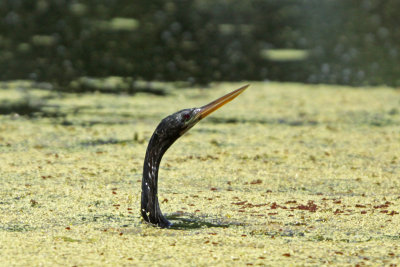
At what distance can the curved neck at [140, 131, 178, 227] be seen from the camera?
4.39 metres

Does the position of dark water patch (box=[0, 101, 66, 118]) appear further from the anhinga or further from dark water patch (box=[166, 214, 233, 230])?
the anhinga

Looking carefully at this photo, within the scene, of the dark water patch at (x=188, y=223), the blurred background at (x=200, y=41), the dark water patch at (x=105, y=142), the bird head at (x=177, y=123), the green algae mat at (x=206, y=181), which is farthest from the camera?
the blurred background at (x=200, y=41)

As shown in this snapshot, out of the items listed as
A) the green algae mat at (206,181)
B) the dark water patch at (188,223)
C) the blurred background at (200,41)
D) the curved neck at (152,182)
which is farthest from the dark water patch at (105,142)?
the blurred background at (200,41)

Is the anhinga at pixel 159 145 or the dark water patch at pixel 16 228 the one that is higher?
the anhinga at pixel 159 145

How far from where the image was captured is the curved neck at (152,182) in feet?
14.4

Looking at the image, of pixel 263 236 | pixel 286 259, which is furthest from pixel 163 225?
pixel 286 259

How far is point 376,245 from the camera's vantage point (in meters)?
4.13

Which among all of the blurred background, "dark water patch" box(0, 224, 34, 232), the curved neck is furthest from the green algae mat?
the blurred background

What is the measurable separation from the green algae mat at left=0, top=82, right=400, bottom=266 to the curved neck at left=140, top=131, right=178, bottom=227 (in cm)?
11

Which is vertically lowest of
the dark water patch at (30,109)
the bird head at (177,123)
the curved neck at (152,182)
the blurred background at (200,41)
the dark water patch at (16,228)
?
the dark water patch at (16,228)

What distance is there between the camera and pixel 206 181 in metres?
5.65

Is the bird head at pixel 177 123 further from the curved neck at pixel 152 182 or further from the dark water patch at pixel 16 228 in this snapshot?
the dark water patch at pixel 16 228

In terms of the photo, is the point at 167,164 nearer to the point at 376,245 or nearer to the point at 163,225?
the point at 163,225

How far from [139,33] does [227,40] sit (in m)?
1.62
